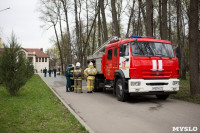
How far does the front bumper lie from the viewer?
9048mm

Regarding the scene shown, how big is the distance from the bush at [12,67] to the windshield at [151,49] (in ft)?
19.9

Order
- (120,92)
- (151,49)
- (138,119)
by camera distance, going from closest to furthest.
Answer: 1. (138,119)
2. (151,49)
3. (120,92)

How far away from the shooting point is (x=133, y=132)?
529 centimetres

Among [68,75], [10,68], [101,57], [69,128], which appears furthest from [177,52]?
[10,68]

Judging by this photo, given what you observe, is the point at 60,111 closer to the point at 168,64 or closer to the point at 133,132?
the point at 133,132

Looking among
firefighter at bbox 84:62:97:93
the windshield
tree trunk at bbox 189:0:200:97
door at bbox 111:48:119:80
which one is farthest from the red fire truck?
firefighter at bbox 84:62:97:93

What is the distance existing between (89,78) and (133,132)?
862 centimetres

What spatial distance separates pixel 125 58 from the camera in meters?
9.66

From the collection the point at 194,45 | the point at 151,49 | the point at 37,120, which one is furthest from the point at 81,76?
the point at 37,120

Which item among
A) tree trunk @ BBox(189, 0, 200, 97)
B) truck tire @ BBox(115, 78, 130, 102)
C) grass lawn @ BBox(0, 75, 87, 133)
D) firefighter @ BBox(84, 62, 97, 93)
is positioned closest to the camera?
grass lawn @ BBox(0, 75, 87, 133)

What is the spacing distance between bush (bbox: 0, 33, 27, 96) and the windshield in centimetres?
606

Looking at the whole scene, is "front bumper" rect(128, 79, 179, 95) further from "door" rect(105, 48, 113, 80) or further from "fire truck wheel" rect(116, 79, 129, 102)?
"door" rect(105, 48, 113, 80)

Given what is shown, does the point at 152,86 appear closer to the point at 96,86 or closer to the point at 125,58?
the point at 125,58

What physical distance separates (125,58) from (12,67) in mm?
6061
